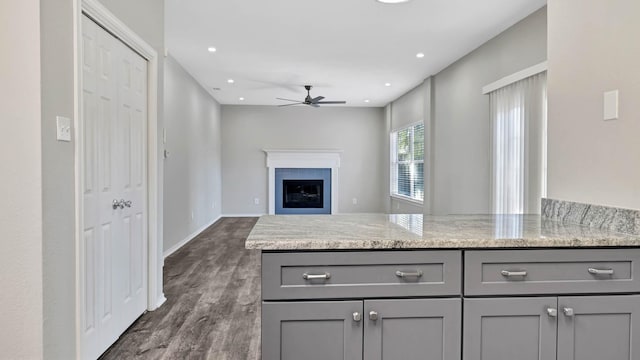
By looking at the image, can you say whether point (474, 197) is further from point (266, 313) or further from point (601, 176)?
point (266, 313)

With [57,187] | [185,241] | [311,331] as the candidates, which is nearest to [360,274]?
[311,331]

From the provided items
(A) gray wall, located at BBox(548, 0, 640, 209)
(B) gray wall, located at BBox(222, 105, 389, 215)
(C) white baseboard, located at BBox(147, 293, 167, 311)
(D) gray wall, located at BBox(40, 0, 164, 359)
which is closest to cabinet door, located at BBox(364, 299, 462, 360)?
(A) gray wall, located at BBox(548, 0, 640, 209)

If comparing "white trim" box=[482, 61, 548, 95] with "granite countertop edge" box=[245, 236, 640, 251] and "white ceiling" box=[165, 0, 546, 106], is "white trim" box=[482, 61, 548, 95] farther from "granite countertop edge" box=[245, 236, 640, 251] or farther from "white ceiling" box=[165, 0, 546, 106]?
"granite countertop edge" box=[245, 236, 640, 251]

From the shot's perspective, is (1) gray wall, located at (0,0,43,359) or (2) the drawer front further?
(1) gray wall, located at (0,0,43,359)

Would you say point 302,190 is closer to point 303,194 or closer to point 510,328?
point 303,194

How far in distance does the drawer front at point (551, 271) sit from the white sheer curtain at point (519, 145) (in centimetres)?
219

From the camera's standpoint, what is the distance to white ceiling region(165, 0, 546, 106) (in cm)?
339

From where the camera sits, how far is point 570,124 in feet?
6.31

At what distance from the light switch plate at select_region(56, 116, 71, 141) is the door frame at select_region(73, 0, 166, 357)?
0.06 metres

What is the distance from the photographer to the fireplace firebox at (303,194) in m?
8.89

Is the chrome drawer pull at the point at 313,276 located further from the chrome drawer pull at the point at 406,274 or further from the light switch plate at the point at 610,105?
the light switch plate at the point at 610,105

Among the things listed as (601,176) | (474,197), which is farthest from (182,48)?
(601,176)

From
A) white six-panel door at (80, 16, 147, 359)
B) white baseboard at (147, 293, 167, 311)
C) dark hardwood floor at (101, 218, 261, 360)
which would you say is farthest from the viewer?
white baseboard at (147, 293, 167, 311)

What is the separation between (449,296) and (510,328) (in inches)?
10.4
